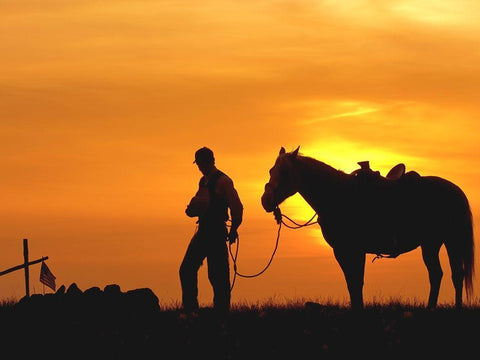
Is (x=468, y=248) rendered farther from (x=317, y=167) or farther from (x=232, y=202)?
(x=232, y=202)

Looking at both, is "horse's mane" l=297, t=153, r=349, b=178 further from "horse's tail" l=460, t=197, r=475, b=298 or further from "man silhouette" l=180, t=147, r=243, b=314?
"horse's tail" l=460, t=197, r=475, b=298

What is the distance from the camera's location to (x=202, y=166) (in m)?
16.2

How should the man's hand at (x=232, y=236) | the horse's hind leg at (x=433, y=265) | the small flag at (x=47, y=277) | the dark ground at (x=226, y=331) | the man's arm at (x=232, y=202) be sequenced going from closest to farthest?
1. the dark ground at (x=226, y=331)
2. the man's arm at (x=232, y=202)
3. the man's hand at (x=232, y=236)
4. the horse's hind leg at (x=433, y=265)
5. the small flag at (x=47, y=277)

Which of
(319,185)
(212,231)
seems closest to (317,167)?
Answer: (319,185)

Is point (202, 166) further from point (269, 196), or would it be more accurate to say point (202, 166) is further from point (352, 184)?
point (352, 184)

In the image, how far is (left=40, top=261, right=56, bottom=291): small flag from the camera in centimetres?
2245

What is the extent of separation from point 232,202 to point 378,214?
374cm

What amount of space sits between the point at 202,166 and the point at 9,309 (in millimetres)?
4773

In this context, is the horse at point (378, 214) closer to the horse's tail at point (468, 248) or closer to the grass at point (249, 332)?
the horse's tail at point (468, 248)

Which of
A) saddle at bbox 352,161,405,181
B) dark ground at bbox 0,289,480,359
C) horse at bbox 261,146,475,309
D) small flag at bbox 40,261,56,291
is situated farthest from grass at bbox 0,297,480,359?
small flag at bbox 40,261,56,291

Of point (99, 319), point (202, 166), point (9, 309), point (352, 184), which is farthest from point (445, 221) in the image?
point (9, 309)

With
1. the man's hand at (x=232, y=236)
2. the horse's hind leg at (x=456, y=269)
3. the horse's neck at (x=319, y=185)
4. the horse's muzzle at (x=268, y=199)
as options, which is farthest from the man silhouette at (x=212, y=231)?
the horse's hind leg at (x=456, y=269)

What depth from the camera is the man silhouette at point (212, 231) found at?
1605cm

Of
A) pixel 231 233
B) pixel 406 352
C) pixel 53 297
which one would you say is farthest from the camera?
pixel 53 297
